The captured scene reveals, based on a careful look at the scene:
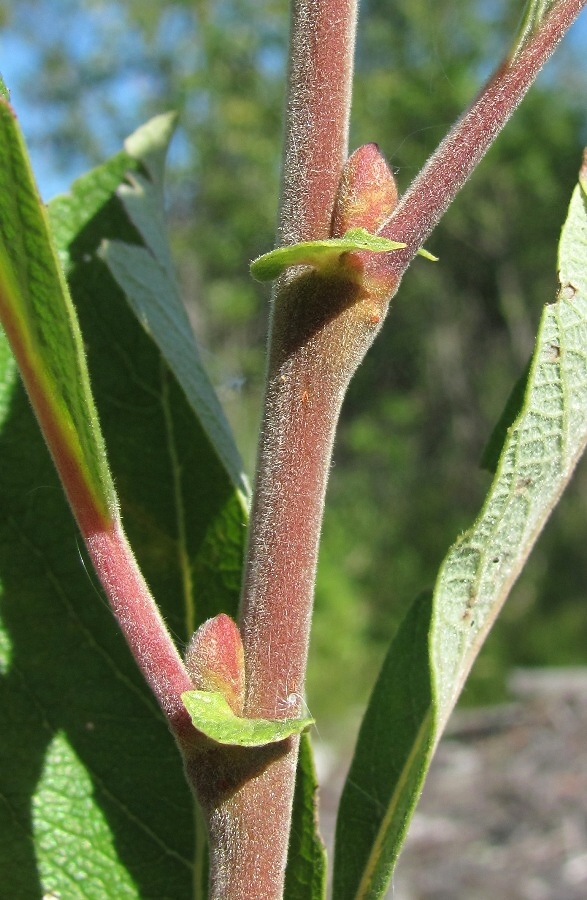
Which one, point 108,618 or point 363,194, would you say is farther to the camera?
point 108,618

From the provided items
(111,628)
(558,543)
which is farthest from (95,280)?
(558,543)

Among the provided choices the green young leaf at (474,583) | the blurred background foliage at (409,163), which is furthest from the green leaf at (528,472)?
the blurred background foliage at (409,163)

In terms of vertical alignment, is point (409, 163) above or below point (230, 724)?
above

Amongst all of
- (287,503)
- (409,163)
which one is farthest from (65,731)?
(409,163)

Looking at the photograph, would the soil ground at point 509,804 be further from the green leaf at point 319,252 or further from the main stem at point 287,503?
the green leaf at point 319,252

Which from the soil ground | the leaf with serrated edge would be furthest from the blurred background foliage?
the leaf with serrated edge

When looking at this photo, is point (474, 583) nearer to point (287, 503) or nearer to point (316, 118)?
point (287, 503)

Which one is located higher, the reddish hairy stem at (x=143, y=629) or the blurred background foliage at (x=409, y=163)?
the blurred background foliage at (x=409, y=163)
